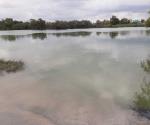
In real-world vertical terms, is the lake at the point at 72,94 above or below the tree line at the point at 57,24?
below

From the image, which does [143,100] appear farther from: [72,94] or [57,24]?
[57,24]

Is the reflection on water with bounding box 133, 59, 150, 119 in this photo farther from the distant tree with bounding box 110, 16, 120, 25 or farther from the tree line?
the distant tree with bounding box 110, 16, 120, 25

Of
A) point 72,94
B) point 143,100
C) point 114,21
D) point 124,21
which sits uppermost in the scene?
point 114,21

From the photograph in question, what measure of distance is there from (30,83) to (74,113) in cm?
566

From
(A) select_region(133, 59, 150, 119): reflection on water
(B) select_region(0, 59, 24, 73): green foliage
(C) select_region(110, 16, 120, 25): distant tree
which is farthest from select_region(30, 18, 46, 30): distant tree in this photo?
(A) select_region(133, 59, 150, 119): reflection on water

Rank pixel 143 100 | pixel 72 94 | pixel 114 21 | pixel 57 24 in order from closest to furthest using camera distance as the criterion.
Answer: pixel 143 100, pixel 72 94, pixel 57 24, pixel 114 21

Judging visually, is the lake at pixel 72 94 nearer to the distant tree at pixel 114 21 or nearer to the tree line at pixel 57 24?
the tree line at pixel 57 24

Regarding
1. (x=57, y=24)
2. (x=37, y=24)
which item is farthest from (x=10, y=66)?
(x=57, y=24)

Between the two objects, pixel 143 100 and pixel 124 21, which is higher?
pixel 124 21

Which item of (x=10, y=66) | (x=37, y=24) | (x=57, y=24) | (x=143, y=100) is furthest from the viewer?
(x=57, y=24)

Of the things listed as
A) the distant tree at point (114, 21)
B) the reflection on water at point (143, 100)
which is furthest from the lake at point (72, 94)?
the distant tree at point (114, 21)

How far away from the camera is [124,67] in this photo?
18453mm

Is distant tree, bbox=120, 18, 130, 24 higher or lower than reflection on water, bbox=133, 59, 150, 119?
higher

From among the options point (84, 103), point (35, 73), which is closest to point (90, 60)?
point (35, 73)
